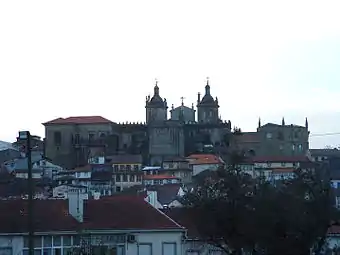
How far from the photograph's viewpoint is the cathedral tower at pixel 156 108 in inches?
5664

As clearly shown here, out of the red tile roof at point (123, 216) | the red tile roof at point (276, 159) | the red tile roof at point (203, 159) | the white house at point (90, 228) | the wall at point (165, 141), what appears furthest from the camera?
the wall at point (165, 141)

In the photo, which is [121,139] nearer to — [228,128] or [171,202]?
[228,128]

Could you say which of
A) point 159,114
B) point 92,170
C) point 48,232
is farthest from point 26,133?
point 159,114

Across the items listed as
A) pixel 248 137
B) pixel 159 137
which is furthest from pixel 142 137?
pixel 248 137

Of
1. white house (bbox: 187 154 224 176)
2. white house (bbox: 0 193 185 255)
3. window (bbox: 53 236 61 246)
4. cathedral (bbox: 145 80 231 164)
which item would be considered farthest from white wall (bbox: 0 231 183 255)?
cathedral (bbox: 145 80 231 164)

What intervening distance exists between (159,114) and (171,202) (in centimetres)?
6702

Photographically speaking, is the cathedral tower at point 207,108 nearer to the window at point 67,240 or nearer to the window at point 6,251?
the window at point 67,240

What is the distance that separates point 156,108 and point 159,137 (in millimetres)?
10365

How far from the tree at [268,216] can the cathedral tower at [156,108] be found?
101059mm

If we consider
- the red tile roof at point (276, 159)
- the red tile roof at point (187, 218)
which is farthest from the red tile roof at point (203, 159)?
the red tile roof at point (187, 218)

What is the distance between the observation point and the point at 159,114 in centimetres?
14438

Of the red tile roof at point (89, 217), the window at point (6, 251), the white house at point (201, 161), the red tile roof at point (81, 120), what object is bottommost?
the window at point (6, 251)

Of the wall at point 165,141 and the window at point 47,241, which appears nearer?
the window at point 47,241

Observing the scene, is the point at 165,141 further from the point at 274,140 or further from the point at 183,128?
the point at 274,140
